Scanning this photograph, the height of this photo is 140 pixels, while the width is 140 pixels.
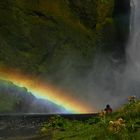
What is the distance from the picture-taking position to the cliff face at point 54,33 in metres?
102

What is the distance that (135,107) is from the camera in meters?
20.5

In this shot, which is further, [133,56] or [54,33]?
[54,33]

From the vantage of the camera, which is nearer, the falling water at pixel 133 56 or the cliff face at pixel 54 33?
the cliff face at pixel 54 33

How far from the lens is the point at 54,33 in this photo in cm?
10562

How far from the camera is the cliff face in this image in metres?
102

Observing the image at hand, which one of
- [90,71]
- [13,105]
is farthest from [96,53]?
[13,105]

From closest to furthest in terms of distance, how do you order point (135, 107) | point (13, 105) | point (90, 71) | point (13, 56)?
1. point (135, 107)
2. point (13, 105)
3. point (13, 56)
4. point (90, 71)

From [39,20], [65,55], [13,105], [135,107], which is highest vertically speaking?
[39,20]

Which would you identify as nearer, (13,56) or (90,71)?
(13,56)

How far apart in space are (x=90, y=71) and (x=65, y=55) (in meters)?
6.96

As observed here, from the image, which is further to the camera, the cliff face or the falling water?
the falling water

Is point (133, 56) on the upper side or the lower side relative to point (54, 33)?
lower

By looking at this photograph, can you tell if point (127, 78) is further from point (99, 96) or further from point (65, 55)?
point (65, 55)

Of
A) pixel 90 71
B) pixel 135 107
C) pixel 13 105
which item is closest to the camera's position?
pixel 135 107
